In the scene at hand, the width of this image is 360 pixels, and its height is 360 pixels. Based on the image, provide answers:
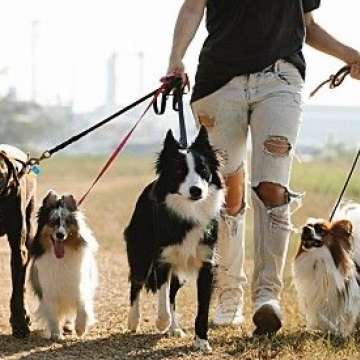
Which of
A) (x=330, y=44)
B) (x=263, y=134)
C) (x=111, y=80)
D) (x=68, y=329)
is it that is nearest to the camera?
(x=263, y=134)

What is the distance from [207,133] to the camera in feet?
23.2

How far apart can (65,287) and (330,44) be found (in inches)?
102

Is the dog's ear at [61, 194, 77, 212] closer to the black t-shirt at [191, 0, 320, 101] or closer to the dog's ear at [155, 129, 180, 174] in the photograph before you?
the dog's ear at [155, 129, 180, 174]

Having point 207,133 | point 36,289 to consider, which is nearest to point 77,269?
point 36,289

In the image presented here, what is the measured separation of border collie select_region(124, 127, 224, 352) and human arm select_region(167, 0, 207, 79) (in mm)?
535

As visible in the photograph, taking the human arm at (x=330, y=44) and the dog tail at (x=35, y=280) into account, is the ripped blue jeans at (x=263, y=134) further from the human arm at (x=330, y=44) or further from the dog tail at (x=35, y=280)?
the dog tail at (x=35, y=280)

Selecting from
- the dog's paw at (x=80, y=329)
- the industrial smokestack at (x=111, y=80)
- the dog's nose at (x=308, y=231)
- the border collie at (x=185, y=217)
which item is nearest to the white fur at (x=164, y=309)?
the border collie at (x=185, y=217)

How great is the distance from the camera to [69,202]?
7.81 meters

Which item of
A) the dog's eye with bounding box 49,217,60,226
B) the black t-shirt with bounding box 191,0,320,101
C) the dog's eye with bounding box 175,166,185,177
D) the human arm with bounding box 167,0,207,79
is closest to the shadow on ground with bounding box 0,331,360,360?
the dog's eye with bounding box 49,217,60,226

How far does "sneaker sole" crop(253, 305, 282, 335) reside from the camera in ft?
24.0

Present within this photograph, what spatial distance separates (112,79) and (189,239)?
130 metres

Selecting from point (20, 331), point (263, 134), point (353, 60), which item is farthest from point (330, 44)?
point (20, 331)

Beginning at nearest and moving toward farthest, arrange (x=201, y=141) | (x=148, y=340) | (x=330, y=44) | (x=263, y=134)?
(x=201, y=141) < (x=263, y=134) < (x=148, y=340) < (x=330, y=44)

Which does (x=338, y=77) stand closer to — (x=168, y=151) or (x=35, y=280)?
(x=168, y=151)
